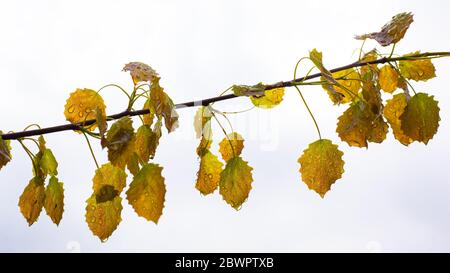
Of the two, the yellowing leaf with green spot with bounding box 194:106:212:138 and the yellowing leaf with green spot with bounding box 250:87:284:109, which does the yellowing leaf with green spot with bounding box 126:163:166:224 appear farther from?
the yellowing leaf with green spot with bounding box 250:87:284:109

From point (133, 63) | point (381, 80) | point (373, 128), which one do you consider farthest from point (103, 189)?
point (381, 80)

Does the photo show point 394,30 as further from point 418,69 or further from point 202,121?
point 202,121

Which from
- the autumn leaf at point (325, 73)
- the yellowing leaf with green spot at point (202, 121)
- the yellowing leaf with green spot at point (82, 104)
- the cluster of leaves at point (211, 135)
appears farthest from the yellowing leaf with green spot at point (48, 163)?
the autumn leaf at point (325, 73)

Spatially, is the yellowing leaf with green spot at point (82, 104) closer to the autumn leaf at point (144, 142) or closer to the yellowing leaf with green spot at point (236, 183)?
the autumn leaf at point (144, 142)

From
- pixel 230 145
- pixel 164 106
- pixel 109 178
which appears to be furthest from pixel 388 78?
pixel 109 178

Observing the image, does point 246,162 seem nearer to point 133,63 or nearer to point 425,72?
point 133,63

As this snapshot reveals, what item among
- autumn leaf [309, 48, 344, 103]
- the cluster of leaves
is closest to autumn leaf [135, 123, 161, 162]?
the cluster of leaves
